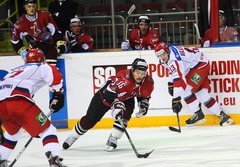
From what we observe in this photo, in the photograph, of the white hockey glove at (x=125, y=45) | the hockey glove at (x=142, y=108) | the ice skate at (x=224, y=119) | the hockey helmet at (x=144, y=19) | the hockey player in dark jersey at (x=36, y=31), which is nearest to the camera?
the hockey glove at (x=142, y=108)

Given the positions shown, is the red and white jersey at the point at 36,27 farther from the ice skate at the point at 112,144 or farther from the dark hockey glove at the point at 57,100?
the dark hockey glove at the point at 57,100

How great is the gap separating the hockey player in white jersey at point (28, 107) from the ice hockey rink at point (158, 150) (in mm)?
497

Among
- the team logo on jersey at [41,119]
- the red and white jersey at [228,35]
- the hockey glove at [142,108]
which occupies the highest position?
the red and white jersey at [228,35]

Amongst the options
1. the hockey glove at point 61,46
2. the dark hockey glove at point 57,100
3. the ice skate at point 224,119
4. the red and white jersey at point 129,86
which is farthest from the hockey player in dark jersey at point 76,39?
the dark hockey glove at point 57,100

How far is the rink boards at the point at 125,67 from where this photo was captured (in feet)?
25.9

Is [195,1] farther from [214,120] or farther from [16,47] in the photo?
[16,47]

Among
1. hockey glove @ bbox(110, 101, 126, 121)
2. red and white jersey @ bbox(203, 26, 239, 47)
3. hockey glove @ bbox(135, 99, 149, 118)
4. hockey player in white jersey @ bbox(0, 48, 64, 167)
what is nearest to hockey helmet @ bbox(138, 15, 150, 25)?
red and white jersey @ bbox(203, 26, 239, 47)

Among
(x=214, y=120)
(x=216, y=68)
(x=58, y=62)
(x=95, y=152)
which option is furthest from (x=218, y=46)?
(x=95, y=152)

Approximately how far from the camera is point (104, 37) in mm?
9289

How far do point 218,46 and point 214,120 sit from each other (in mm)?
869

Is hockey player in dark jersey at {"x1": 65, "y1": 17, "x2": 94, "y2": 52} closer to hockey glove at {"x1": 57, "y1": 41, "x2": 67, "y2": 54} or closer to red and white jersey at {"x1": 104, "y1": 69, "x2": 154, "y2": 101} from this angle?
hockey glove at {"x1": 57, "y1": 41, "x2": 67, "y2": 54}

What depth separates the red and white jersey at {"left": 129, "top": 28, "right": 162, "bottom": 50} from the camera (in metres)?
8.34

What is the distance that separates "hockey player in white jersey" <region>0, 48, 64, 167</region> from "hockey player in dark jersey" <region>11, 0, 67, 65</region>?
260 cm

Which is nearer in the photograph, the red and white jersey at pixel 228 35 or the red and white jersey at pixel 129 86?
the red and white jersey at pixel 129 86
